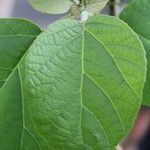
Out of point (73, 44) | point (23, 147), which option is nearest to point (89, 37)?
point (73, 44)

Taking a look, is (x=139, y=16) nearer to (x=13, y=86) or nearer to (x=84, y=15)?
(x=84, y=15)

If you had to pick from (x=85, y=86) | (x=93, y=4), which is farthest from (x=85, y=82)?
(x=93, y=4)

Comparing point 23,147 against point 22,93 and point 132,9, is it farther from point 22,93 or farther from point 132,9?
point 132,9

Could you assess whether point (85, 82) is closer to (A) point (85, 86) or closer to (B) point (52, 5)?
(A) point (85, 86)

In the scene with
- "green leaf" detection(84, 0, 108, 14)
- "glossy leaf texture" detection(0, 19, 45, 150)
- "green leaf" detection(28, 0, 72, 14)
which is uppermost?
"green leaf" detection(84, 0, 108, 14)

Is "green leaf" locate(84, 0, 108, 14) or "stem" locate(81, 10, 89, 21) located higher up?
"green leaf" locate(84, 0, 108, 14)
